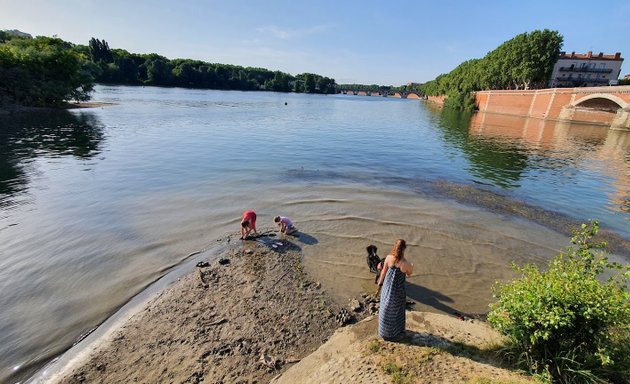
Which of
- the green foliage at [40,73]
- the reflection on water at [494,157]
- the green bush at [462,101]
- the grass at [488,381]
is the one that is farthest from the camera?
the green bush at [462,101]

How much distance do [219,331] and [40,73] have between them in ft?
204

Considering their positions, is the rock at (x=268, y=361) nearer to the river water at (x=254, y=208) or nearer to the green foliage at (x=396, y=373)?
the green foliage at (x=396, y=373)

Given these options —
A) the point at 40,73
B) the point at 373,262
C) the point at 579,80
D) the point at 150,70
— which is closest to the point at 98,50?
the point at 150,70

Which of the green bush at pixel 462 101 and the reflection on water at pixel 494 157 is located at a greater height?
the green bush at pixel 462 101

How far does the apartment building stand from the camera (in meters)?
115

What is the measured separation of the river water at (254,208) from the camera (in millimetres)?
9422

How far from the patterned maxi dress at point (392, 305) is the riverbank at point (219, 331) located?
160 centimetres

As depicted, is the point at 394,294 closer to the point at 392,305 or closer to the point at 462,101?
the point at 392,305

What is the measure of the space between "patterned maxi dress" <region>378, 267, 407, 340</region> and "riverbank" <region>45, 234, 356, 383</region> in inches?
63.0

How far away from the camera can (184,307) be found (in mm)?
8492

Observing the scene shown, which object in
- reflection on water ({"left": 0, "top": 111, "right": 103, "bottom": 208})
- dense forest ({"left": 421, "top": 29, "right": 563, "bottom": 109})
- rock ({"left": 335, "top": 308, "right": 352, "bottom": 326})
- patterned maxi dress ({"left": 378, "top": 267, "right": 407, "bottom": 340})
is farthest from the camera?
dense forest ({"left": 421, "top": 29, "right": 563, "bottom": 109})

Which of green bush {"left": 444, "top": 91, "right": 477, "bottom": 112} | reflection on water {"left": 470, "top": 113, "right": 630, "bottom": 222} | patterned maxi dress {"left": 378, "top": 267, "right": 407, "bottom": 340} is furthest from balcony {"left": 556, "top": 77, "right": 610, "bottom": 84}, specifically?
patterned maxi dress {"left": 378, "top": 267, "right": 407, "bottom": 340}

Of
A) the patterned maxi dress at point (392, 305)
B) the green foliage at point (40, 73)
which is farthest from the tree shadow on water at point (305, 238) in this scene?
the green foliage at point (40, 73)

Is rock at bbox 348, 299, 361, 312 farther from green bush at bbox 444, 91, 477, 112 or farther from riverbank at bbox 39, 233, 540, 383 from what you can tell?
green bush at bbox 444, 91, 477, 112
